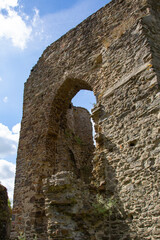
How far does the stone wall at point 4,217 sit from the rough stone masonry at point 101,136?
1.44 m

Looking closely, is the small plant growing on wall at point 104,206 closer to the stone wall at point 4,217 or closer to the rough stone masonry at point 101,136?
the rough stone masonry at point 101,136

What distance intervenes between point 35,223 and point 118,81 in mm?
4084

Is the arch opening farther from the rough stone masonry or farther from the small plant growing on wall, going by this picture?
the small plant growing on wall

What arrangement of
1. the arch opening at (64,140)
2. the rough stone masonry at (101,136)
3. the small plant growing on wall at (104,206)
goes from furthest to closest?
the arch opening at (64,140) → the small plant growing on wall at (104,206) → the rough stone masonry at (101,136)

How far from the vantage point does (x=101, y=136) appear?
16.9 ft

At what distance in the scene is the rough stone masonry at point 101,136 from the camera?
4094 millimetres

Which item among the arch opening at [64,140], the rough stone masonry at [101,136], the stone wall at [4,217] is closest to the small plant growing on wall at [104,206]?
the rough stone masonry at [101,136]

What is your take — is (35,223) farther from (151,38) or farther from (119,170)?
(151,38)

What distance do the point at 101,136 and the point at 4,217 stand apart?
488 centimetres

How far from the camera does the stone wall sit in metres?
7.43

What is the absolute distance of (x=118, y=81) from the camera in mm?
5254

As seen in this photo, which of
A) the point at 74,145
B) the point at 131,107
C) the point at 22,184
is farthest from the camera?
the point at 74,145

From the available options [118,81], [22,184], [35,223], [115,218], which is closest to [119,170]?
[115,218]

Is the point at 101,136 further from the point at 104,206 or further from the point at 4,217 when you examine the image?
the point at 4,217
